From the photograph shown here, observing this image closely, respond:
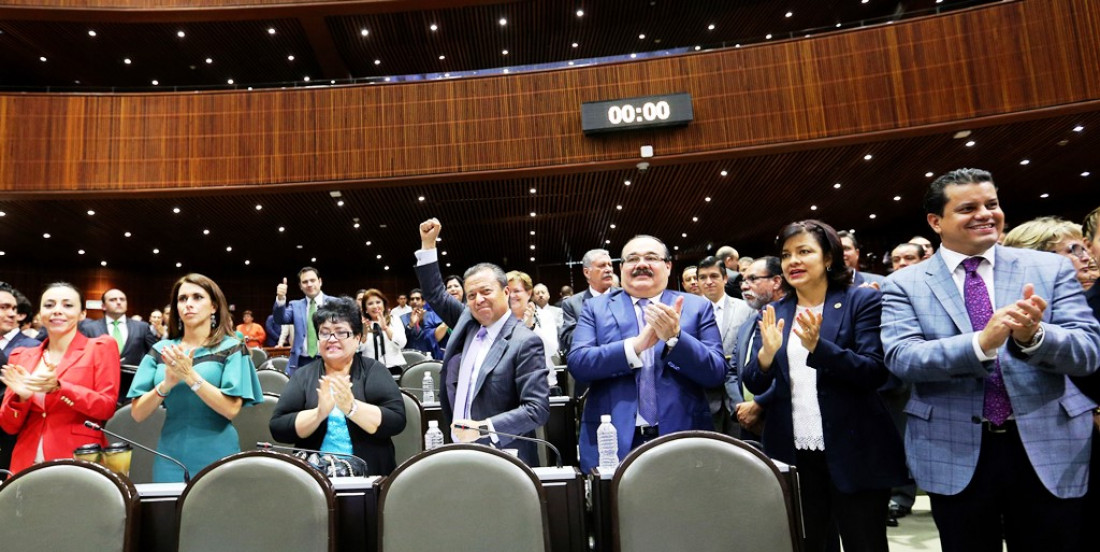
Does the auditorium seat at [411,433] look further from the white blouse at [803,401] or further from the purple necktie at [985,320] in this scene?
the purple necktie at [985,320]

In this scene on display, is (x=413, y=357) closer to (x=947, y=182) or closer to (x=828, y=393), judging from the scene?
(x=828, y=393)

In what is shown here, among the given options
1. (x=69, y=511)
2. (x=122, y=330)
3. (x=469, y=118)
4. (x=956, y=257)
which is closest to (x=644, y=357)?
(x=956, y=257)

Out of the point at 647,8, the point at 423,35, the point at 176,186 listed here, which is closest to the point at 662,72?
the point at 647,8

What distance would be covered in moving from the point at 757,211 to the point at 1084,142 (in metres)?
4.43

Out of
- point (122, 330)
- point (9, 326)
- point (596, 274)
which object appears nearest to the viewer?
point (9, 326)

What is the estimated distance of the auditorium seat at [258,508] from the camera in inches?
72.1

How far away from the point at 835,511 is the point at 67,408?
2715 millimetres

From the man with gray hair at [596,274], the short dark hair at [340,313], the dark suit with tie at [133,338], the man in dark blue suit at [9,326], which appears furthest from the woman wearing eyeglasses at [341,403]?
the dark suit with tie at [133,338]

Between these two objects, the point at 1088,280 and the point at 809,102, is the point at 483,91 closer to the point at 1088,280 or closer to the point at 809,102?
the point at 809,102

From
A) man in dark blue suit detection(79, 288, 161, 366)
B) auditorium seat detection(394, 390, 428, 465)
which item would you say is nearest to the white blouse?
auditorium seat detection(394, 390, 428, 465)

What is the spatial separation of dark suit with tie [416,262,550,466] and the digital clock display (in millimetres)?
5890

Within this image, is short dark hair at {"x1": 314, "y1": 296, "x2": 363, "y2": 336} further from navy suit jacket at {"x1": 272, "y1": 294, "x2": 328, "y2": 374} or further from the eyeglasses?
navy suit jacket at {"x1": 272, "y1": 294, "x2": 328, "y2": 374}

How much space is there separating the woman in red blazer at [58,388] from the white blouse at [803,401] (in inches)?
97.1

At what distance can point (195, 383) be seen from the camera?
7.55 ft
